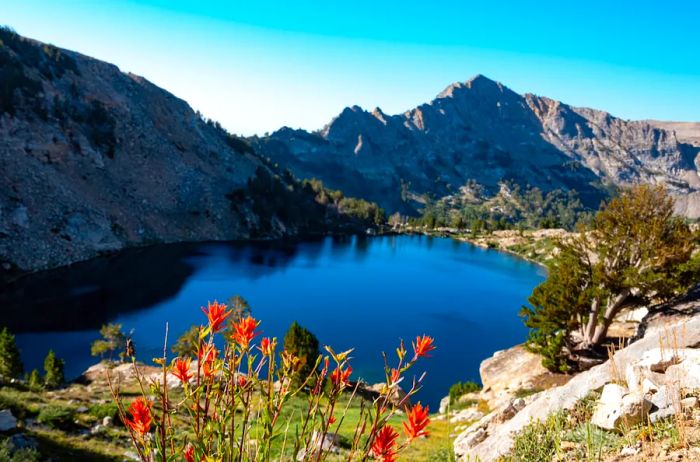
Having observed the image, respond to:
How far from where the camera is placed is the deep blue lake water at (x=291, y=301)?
45.9 m

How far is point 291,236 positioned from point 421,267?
4687cm

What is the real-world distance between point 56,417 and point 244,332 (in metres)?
19.0

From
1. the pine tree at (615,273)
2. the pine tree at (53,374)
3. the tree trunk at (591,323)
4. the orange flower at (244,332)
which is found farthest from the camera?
the pine tree at (53,374)

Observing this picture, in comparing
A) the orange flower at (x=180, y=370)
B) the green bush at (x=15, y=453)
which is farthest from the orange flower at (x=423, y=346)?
the green bush at (x=15, y=453)

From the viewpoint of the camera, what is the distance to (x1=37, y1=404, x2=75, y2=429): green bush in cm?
1669

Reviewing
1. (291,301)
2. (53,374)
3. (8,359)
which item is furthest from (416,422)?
(291,301)

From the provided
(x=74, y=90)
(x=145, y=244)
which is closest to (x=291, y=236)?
(x=145, y=244)

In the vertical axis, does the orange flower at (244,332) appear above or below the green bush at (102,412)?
above

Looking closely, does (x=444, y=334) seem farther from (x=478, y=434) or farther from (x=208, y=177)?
(x=208, y=177)

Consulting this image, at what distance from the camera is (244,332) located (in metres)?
3.38

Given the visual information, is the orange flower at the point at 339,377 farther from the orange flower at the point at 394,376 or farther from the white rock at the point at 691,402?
the white rock at the point at 691,402

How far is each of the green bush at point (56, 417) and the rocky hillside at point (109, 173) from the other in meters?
57.4

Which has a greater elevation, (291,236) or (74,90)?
(74,90)

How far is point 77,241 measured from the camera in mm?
76062
